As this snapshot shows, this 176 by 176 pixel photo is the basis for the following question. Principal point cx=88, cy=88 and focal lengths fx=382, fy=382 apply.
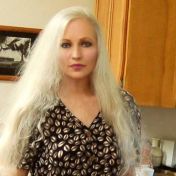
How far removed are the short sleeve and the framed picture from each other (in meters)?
0.98

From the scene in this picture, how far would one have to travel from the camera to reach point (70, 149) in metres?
0.85

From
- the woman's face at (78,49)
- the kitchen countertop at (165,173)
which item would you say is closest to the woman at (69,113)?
the woman's face at (78,49)

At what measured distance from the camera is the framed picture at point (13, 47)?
71.6 inches

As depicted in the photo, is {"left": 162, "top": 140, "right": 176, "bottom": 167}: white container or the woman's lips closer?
the woman's lips

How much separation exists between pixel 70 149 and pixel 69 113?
9 centimetres

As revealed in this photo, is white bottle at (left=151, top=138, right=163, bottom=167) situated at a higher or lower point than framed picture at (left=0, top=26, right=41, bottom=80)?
lower

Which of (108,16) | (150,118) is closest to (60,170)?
(108,16)

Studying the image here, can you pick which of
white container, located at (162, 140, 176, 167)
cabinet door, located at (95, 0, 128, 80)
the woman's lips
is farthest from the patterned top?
white container, located at (162, 140, 176, 167)

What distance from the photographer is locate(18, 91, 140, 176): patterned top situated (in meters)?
0.86

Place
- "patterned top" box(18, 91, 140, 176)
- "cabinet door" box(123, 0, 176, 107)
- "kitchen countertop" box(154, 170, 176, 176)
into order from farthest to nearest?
"kitchen countertop" box(154, 170, 176, 176) → "cabinet door" box(123, 0, 176, 107) → "patterned top" box(18, 91, 140, 176)

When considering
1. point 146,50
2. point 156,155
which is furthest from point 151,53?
point 156,155

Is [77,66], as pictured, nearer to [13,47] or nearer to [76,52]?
[76,52]

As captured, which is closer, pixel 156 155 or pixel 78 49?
pixel 78 49

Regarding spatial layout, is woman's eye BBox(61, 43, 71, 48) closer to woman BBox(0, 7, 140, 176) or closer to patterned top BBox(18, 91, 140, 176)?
woman BBox(0, 7, 140, 176)
